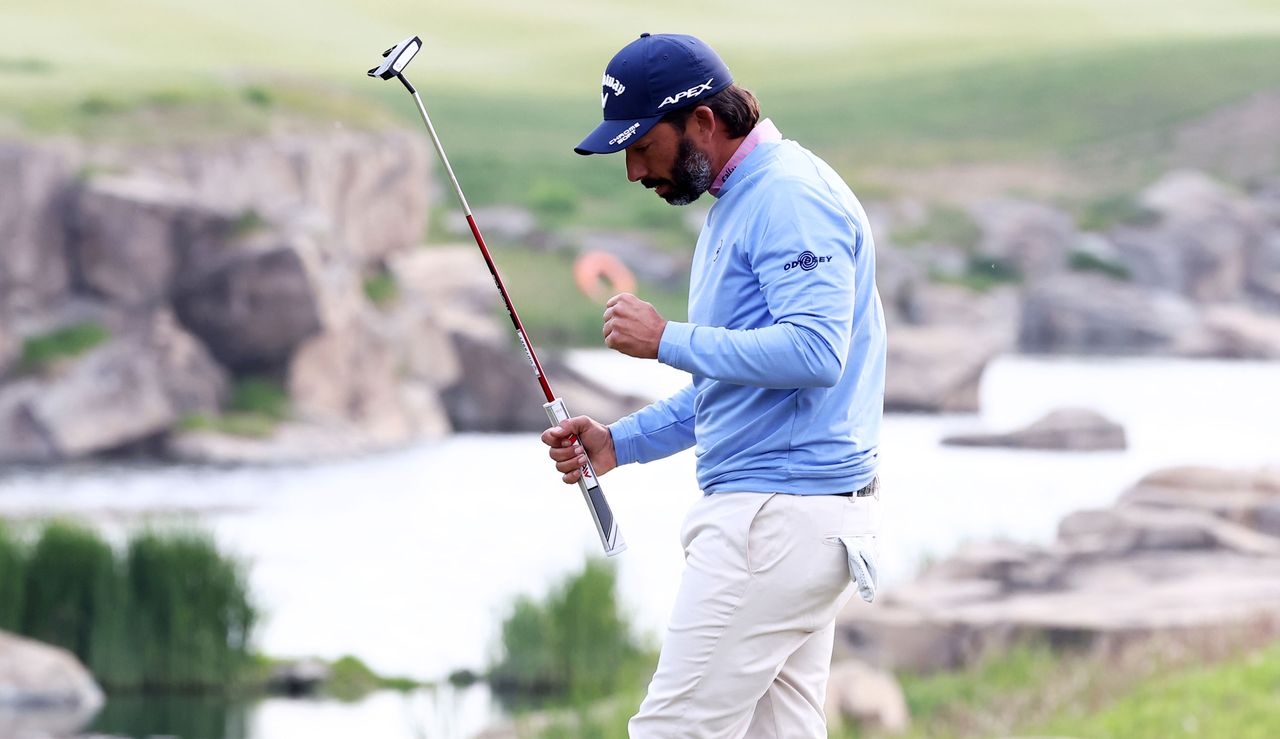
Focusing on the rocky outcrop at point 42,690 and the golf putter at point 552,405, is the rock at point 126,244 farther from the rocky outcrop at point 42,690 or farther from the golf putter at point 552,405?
the golf putter at point 552,405

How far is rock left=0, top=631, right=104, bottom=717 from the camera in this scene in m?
8.91

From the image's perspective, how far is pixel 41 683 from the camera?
9.05m

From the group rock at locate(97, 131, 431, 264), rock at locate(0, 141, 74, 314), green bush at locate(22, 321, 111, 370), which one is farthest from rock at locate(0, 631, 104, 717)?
rock at locate(97, 131, 431, 264)

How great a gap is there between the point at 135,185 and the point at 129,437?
3.85 m

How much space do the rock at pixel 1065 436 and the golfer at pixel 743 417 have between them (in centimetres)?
2731

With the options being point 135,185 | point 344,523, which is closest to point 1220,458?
point 344,523

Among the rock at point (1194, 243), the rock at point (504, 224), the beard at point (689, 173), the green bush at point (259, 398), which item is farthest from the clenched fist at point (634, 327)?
the rock at point (1194, 243)

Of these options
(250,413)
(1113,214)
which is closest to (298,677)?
(250,413)

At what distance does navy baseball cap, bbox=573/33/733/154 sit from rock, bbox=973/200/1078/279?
55.6 meters

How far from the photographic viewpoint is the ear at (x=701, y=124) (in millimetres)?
2836

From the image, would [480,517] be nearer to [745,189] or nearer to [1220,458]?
[1220,458]

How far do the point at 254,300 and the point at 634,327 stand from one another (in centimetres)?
2533

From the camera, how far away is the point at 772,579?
281 centimetres

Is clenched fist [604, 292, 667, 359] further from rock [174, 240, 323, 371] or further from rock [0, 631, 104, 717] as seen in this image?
rock [174, 240, 323, 371]
